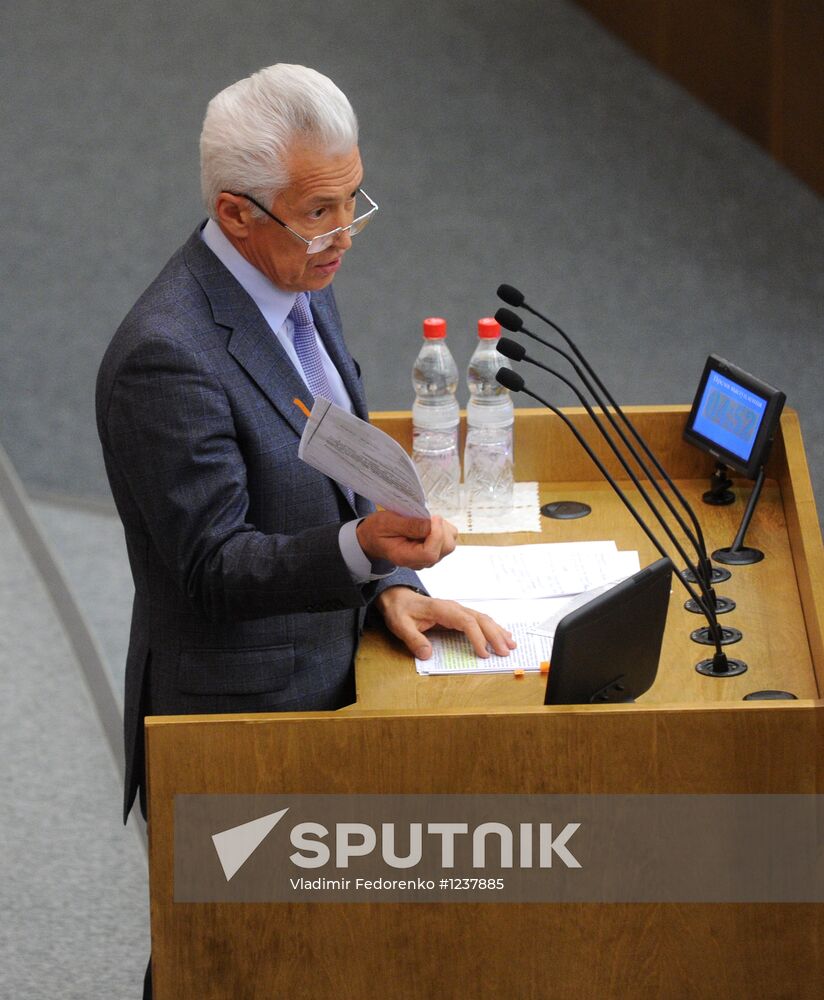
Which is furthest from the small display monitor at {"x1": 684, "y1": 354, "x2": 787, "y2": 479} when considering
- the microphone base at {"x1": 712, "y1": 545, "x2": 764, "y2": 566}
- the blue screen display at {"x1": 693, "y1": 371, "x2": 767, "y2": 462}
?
the microphone base at {"x1": 712, "y1": 545, "x2": 764, "y2": 566}

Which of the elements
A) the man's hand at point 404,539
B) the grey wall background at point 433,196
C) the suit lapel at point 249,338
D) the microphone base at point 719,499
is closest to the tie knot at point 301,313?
the suit lapel at point 249,338

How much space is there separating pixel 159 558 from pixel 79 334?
3.55 meters

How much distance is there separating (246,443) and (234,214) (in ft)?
0.97

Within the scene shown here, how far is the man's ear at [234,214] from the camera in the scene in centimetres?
188

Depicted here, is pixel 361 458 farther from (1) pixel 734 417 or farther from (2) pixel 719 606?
(1) pixel 734 417

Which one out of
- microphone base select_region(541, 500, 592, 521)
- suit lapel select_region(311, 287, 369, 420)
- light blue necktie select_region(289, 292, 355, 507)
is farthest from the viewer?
microphone base select_region(541, 500, 592, 521)

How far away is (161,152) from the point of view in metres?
6.42

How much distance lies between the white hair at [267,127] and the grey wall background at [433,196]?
2.52 m

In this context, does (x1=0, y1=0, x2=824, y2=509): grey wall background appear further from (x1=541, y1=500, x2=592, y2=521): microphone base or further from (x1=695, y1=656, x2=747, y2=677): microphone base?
(x1=695, y1=656, x2=747, y2=677): microphone base

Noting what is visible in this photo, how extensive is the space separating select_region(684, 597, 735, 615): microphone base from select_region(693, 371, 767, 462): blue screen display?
0.29m

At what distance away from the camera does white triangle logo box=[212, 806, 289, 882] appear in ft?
5.84

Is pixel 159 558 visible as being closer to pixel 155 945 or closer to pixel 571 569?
pixel 155 945

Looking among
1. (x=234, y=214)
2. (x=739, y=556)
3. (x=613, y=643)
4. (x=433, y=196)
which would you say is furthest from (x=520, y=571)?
(x=433, y=196)

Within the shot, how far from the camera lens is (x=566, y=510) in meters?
2.63
